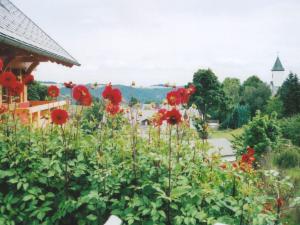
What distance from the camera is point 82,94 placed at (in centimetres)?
266

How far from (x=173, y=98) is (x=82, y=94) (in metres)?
0.68

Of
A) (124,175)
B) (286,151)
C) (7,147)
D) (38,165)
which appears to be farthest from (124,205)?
(286,151)

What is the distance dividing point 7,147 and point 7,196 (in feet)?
1.43

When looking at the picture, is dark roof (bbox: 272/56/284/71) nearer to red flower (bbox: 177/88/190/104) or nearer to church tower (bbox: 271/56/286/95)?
church tower (bbox: 271/56/286/95)

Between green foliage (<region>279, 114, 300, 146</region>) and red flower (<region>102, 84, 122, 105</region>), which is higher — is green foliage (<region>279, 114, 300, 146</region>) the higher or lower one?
the lower one

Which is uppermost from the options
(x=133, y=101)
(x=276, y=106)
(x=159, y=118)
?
(x=133, y=101)

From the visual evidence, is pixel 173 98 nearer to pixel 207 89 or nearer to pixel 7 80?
pixel 7 80

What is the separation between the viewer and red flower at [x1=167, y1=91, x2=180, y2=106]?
2.61m

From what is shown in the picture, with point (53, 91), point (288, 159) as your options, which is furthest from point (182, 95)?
point (288, 159)

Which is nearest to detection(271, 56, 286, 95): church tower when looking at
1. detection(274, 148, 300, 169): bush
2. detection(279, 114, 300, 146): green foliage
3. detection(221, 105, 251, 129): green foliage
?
detection(221, 105, 251, 129): green foliage

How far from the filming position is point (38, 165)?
249 centimetres

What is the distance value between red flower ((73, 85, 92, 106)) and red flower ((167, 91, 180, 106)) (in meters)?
0.60

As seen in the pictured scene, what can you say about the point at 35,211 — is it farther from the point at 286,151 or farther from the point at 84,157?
the point at 286,151

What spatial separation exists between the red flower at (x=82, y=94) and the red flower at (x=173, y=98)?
602mm
